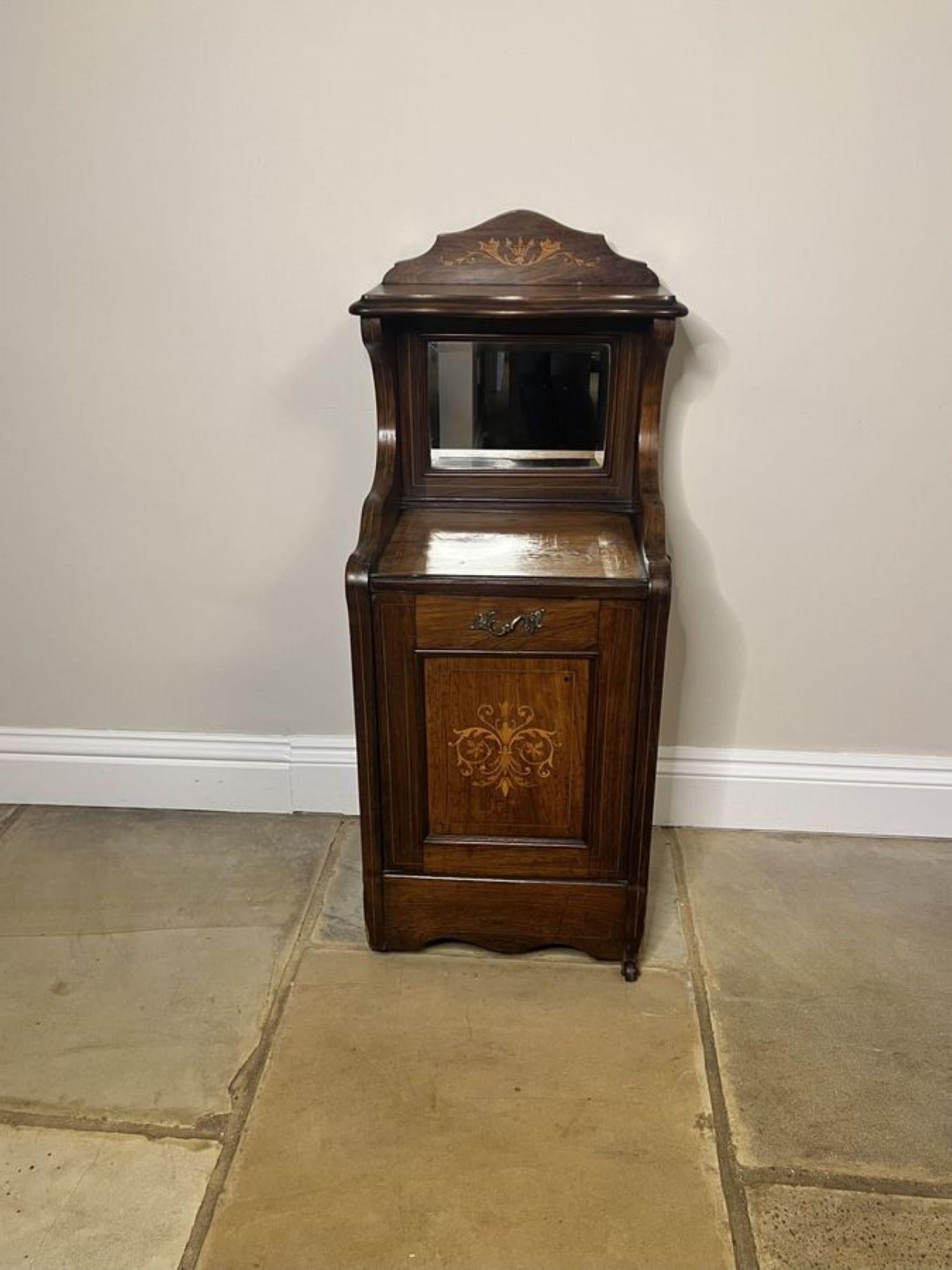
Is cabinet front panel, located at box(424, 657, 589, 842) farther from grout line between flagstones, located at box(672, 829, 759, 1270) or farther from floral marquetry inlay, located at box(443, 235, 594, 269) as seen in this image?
floral marquetry inlay, located at box(443, 235, 594, 269)

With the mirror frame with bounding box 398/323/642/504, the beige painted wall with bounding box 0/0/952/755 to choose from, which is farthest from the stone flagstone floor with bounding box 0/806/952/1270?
the mirror frame with bounding box 398/323/642/504

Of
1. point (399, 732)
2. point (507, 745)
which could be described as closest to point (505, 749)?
point (507, 745)

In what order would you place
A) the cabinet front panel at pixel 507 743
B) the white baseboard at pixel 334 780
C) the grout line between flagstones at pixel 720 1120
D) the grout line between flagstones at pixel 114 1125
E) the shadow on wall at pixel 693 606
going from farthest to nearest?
the white baseboard at pixel 334 780 < the shadow on wall at pixel 693 606 < the cabinet front panel at pixel 507 743 < the grout line between flagstones at pixel 114 1125 < the grout line between flagstones at pixel 720 1120

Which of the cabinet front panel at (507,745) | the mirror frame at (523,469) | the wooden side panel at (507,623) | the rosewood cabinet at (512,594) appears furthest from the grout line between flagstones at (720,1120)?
the mirror frame at (523,469)

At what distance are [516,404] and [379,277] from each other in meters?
0.39

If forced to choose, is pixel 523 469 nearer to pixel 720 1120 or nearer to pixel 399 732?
pixel 399 732

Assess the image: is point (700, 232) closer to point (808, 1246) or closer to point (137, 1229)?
point (808, 1246)

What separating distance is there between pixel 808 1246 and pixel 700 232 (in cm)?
174

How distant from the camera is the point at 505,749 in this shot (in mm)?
1724

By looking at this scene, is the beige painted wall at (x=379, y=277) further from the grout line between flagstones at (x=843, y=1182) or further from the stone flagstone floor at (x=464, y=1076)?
the grout line between flagstones at (x=843, y=1182)

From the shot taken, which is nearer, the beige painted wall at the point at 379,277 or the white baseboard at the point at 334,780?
the beige painted wall at the point at 379,277

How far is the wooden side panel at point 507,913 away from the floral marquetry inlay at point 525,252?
47.4 inches

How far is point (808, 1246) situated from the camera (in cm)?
133

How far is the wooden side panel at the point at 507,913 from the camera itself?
1.82m
